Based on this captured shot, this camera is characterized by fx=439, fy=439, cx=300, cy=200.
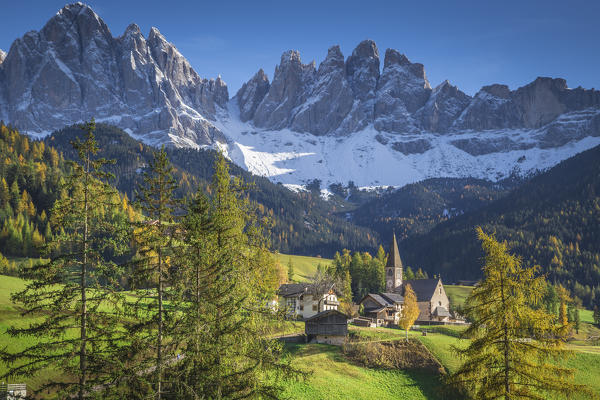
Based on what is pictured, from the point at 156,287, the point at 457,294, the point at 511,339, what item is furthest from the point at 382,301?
the point at 156,287

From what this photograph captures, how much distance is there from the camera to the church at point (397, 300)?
290 ft

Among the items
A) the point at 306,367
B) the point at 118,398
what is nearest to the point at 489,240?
the point at 118,398

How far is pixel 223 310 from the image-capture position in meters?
21.6

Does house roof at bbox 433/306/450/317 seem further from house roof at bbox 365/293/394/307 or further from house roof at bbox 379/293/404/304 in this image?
house roof at bbox 365/293/394/307

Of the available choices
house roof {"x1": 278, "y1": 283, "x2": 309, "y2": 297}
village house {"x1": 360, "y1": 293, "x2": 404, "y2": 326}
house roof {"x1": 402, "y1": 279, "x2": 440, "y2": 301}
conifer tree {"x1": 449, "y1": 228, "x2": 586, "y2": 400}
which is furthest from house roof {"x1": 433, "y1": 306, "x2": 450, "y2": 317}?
conifer tree {"x1": 449, "y1": 228, "x2": 586, "y2": 400}

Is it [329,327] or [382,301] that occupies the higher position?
[329,327]

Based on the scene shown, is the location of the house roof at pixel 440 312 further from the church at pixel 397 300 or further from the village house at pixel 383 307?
the village house at pixel 383 307

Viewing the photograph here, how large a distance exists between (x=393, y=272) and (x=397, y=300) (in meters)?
14.0

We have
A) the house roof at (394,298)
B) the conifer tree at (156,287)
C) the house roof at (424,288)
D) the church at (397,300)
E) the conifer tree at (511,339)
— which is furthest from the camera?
the house roof at (424,288)

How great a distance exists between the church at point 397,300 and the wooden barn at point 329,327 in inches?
834

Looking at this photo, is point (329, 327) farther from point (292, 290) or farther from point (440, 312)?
point (440, 312)

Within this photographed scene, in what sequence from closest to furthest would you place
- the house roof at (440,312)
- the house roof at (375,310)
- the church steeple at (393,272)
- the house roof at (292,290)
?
the house roof at (292,290), the house roof at (375,310), the house roof at (440,312), the church steeple at (393,272)

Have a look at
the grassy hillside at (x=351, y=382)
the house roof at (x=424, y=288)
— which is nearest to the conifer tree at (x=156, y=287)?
the grassy hillside at (x=351, y=382)

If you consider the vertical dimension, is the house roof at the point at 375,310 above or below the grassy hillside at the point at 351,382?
below
